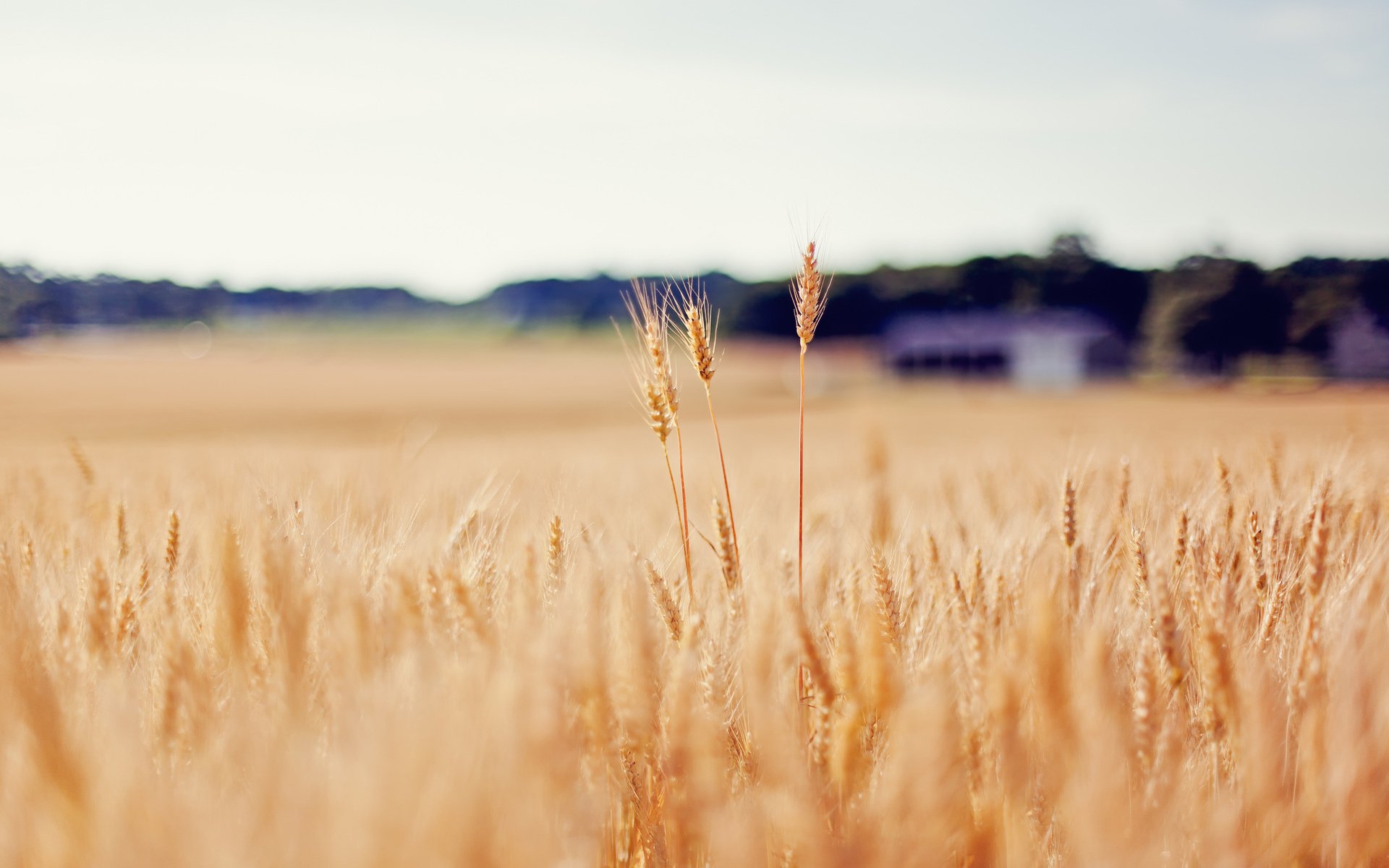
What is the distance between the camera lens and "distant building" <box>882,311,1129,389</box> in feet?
166

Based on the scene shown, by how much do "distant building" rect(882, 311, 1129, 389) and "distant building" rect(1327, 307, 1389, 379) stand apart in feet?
37.0

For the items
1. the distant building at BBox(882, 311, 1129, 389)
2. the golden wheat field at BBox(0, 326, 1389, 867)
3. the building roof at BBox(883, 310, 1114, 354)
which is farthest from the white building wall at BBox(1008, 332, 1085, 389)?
the golden wheat field at BBox(0, 326, 1389, 867)

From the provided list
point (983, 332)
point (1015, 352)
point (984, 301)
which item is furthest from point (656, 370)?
point (984, 301)

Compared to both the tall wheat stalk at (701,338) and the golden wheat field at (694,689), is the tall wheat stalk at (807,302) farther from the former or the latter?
the golden wheat field at (694,689)

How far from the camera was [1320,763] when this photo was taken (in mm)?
1062

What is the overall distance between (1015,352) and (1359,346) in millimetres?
17191

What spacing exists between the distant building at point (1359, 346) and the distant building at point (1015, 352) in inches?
444

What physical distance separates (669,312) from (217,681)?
1064 millimetres

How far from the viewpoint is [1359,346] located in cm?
4138

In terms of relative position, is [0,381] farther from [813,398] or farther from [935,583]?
[935,583]

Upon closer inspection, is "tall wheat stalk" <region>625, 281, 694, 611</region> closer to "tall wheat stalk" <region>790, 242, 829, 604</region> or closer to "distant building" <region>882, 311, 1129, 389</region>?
"tall wheat stalk" <region>790, 242, 829, 604</region>

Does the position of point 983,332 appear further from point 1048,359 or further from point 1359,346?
point 1359,346

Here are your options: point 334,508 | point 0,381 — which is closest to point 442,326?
point 0,381

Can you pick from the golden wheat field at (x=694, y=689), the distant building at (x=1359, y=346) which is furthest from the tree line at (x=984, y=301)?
the golden wheat field at (x=694, y=689)
